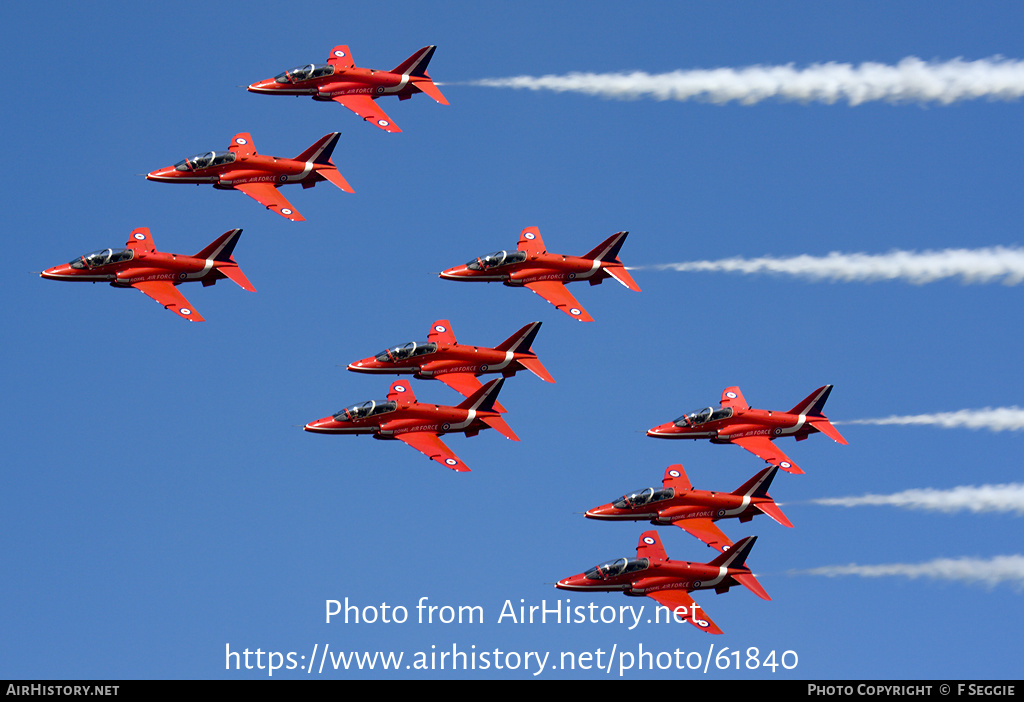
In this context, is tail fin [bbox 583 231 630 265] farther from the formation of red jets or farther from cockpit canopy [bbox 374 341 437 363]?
cockpit canopy [bbox 374 341 437 363]

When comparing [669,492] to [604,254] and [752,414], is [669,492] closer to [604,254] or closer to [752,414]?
[752,414]

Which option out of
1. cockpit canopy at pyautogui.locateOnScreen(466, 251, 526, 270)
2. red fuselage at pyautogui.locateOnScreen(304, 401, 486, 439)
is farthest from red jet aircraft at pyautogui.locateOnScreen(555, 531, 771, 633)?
cockpit canopy at pyautogui.locateOnScreen(466, 251, 526, 270)

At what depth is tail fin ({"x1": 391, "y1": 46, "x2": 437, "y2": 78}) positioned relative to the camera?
112 m

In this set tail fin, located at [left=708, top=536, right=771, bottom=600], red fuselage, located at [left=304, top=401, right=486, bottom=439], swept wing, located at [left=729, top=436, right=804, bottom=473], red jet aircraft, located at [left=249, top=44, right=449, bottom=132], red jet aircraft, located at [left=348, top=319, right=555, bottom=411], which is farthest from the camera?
red jet aircraft, located at [left=249, top=44, right=449, bottom=132]

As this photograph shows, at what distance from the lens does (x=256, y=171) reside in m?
107

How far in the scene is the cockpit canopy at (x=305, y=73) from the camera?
363 feet

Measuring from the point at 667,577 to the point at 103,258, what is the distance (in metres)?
35.7

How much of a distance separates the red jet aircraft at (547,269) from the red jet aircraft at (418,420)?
26.2 feet

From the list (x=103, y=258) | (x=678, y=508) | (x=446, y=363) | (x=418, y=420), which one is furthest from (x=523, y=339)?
(x=103, y=258)

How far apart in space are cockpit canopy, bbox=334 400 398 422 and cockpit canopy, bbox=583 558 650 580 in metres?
14.1

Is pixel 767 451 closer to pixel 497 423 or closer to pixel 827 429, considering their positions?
pixel 827 429

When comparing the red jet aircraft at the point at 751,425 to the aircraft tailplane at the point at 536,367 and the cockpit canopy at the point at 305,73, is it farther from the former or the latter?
the cockpit canopy at the point at 305,73

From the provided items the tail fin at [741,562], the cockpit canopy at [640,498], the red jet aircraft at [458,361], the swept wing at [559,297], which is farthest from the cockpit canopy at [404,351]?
the tail fin at [741,562]

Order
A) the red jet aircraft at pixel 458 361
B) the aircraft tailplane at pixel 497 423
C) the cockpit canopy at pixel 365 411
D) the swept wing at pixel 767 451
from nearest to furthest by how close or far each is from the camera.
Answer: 1. the aircraft tailplane at pixel 497 423
2. the cockpit canopy at pixel 365 411
3. the swept wing at pixel 767 451
4. the red jet aircraft at pixel 458 361
